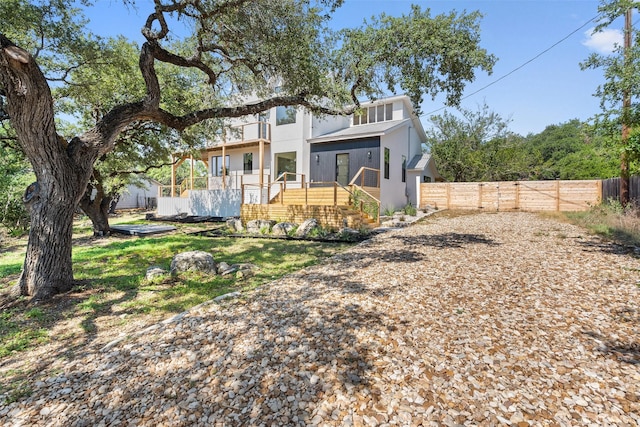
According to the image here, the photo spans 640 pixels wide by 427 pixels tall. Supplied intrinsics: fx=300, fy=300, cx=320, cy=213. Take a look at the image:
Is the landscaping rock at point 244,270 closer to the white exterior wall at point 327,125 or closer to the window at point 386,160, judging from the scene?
the window at point 386,160

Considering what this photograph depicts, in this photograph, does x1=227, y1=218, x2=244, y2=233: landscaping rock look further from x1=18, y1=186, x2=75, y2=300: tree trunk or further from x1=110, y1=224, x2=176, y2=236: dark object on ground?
x1=18, y1=186, x2=75, y2=300: tree trunk

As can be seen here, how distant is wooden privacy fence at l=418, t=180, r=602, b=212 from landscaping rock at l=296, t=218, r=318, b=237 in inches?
423

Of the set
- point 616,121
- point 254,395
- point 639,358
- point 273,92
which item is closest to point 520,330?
point 639,358

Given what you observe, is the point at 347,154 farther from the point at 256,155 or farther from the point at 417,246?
the point at 417,246

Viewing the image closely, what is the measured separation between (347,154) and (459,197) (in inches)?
321

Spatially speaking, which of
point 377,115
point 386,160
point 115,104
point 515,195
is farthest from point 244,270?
point 515,195

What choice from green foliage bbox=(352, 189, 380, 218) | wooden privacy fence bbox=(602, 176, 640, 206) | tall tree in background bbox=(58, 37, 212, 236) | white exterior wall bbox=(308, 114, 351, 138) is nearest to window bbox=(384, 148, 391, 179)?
white exterior wall bbox=(308, 114, 351, 138)

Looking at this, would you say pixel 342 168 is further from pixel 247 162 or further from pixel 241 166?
pixel 241 166

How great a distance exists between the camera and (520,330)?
3.18 metres

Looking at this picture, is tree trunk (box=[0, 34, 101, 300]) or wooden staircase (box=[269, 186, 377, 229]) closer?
tree trunk (box=[0, 34, 101, 300])

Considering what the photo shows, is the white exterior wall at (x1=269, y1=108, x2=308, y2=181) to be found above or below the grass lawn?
above

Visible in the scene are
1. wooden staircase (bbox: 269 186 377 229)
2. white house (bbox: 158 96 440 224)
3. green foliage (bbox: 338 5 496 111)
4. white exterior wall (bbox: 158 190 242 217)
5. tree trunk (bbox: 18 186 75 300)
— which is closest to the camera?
tree trunk (bbox: 18 186 75 300)

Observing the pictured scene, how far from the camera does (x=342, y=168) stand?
53.3ft

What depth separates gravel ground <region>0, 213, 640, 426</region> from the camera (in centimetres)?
210
